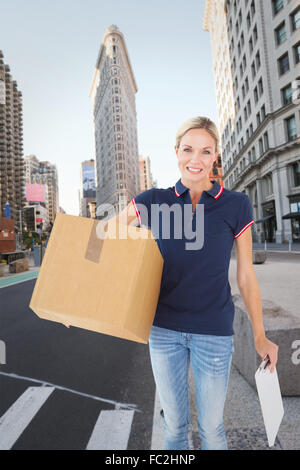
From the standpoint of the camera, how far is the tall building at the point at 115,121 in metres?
88.3

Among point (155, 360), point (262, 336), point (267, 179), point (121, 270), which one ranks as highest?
point (267, 179)

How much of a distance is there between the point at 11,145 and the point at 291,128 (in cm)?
8866

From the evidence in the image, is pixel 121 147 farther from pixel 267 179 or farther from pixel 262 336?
pixel 262 336

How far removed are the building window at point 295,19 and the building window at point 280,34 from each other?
1.21 m

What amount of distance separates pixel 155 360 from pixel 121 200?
83.1m

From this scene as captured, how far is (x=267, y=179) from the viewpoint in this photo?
116 ft

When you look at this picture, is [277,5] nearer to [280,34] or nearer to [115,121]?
[280,34]

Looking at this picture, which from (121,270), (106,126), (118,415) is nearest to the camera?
(121,270)

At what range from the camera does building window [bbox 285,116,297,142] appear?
93.2 feet

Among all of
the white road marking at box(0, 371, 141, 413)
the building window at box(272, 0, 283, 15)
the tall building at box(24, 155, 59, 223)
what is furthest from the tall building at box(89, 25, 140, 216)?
the tall building at box(24, 155, 59, 223)

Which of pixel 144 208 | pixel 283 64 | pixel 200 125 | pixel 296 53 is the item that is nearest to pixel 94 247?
pixel 144 208

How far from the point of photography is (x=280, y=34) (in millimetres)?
29672
